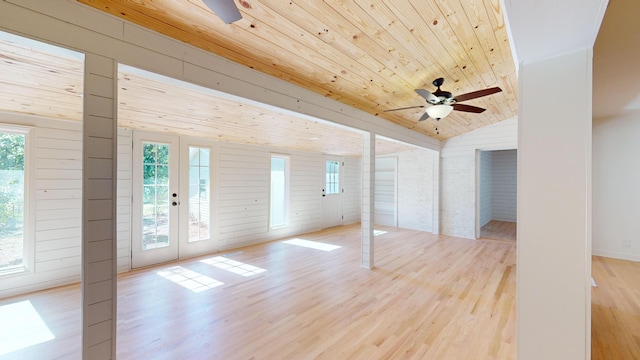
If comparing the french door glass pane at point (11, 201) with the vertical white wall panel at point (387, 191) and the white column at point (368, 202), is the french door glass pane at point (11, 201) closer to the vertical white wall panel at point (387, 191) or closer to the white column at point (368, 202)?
the white column at point (368, 202)

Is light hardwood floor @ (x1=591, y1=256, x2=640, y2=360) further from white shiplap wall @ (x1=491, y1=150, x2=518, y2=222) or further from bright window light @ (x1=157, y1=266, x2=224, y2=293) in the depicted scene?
white shiplap wall @ (x1=491, y1=150, x2=518, y2=222)

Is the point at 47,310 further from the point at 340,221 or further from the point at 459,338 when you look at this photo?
the point at 340,221

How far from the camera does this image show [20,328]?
2424 mm

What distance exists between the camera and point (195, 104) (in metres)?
3.02

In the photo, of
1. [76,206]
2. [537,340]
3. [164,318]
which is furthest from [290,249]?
[537,340]

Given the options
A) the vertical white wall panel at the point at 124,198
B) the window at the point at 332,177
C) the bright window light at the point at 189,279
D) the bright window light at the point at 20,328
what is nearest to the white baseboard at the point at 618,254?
the window at the point at 332,177

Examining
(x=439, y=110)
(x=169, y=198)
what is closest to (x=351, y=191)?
(x=169, y=198)

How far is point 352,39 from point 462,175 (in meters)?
5.38

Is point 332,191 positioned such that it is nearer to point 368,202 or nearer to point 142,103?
point 368,202

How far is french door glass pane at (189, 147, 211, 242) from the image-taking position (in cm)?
472

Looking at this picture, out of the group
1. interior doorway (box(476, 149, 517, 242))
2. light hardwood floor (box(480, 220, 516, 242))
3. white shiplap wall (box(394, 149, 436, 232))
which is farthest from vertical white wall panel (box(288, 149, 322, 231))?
interior doorway (box(476, 149, 517, 242))

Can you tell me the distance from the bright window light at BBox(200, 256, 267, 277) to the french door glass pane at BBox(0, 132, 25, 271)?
2237mm

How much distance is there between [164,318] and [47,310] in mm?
1398

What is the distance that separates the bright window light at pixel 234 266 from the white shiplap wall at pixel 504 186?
8.43 meters
